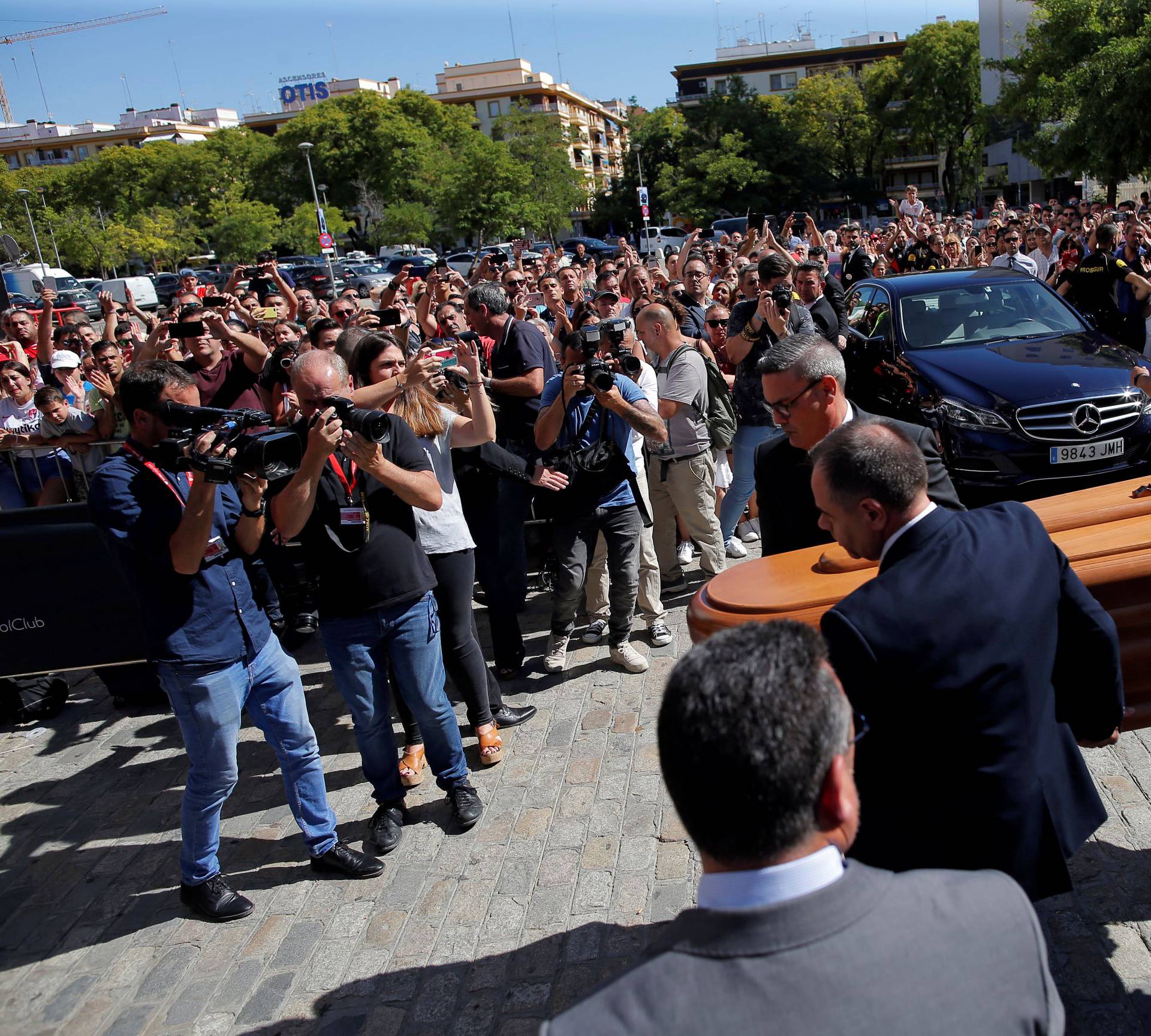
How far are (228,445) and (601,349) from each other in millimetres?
2549

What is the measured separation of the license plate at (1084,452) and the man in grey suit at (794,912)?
634 cm

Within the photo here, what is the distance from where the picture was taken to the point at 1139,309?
989cm

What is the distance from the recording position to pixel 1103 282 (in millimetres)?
10367

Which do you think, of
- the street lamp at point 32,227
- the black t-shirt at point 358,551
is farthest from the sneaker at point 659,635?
the street lamp at point 32,227

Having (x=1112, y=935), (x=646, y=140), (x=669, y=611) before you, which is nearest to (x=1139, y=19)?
(x=669, y=611)

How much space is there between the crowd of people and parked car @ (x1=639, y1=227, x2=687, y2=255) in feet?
109

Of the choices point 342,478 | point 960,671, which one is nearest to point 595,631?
point 342,478

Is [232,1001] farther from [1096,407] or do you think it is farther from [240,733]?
[1096,407]

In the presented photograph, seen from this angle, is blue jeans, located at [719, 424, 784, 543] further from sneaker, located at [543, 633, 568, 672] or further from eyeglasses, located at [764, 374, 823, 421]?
eyeglasses, located at [764, 374, 823, 421]

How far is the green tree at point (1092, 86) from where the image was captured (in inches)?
1016

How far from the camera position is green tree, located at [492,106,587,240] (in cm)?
5525

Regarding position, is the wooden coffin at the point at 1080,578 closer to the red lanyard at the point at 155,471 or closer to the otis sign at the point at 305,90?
the red lanyard at the point at 155,471

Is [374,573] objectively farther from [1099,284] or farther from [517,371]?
[1099,284]

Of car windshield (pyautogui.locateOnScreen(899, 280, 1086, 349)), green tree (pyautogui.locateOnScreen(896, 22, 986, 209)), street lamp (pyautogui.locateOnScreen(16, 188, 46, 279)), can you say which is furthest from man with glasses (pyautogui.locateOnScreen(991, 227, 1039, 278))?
green tree (pyautogui.locateOnScreen(896, 22, 986, 209))
